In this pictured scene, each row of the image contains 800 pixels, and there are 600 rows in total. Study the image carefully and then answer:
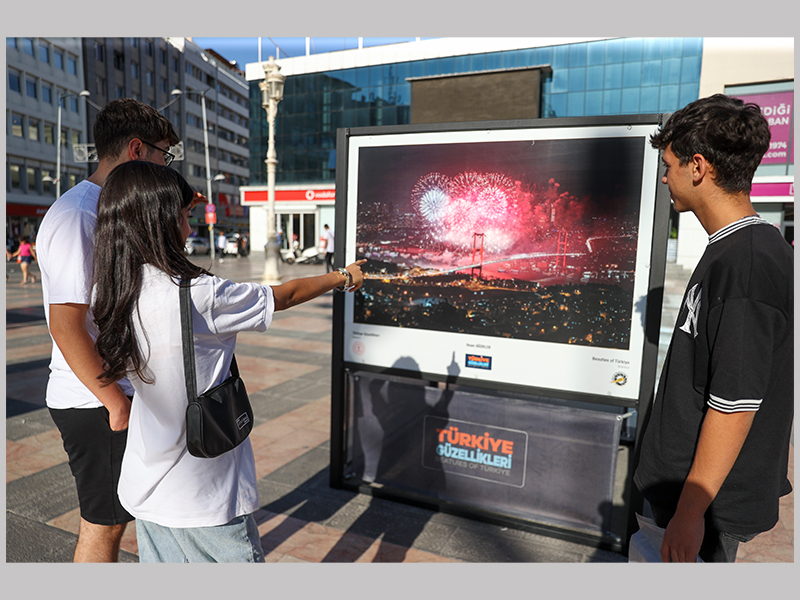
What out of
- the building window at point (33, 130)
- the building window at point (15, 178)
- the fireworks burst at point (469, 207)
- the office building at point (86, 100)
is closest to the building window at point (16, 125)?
the office building at point (86, 100)

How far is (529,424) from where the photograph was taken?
3047 mm

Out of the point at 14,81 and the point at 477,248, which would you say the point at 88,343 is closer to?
the point at 477,248

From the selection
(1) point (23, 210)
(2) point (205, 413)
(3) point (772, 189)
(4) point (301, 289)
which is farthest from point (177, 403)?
(1) point (23, 210)

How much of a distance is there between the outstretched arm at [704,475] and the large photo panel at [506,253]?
143 cm

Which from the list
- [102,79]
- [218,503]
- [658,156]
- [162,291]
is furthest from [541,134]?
[102,79]

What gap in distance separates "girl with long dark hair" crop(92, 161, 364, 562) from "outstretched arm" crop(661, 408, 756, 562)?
4.16ft

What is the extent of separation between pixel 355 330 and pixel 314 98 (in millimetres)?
38647

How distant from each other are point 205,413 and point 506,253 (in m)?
1.96

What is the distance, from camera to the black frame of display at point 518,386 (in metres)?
2.65

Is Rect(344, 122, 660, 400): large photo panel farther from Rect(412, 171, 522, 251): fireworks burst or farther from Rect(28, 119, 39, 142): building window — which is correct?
Rect(28, 119, 39, 142): building window

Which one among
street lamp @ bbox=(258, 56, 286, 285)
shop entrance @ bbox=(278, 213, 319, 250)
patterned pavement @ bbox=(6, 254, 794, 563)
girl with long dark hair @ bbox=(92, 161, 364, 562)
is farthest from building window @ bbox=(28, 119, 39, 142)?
girl with long dark hair @ bbox=(92, 161, 364, 562)

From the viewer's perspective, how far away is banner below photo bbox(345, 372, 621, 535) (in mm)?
2938

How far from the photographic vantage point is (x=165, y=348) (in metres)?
1.48

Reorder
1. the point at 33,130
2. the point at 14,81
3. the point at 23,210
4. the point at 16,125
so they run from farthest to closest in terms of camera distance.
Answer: the point at 33,130 → the point at 23,210 → the point at 16,125 → the point at 14,81
